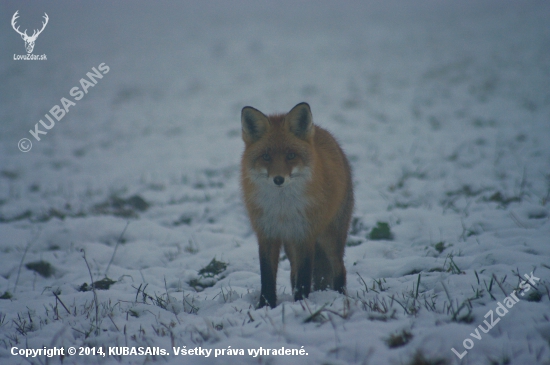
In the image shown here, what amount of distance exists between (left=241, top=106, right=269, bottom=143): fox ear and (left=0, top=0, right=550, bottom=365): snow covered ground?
5.12ft

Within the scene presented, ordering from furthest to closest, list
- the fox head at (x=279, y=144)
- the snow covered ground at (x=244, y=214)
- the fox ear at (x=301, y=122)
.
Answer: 1. the fox ear at (x=301, y=122)
2. the fox head at (x=279, y=144)
3. the snow covered ground at (x=244, y=214)

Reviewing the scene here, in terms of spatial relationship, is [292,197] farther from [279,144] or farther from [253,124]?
[253,124]

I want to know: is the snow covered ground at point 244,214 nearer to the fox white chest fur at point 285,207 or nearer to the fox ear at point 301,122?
the fox white chest fur at point 285,207

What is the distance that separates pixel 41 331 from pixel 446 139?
9.61 m

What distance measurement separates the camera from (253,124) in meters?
3.81

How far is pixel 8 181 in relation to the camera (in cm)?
941

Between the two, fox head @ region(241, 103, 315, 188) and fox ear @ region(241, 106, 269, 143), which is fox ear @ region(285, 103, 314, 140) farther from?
fox ear @ region(241, 106, 269, 143)

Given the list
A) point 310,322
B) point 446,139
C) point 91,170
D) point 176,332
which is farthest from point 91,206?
point 446,139

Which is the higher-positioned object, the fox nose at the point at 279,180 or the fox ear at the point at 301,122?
the fox ear at the point at 301,122

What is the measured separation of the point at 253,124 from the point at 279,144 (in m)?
0.40

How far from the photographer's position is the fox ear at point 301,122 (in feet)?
12.1

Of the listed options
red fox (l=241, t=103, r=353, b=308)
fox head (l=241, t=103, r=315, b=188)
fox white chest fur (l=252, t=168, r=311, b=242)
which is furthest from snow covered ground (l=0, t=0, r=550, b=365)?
fox head (l=241, t=103, r=315, b=188)

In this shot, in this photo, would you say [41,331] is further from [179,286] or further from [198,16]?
[198,16]

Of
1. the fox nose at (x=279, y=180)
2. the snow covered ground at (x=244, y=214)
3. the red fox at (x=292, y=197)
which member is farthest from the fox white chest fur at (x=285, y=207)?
the snow covered ground at (x=244, y=214)
